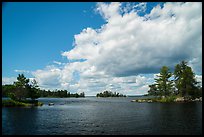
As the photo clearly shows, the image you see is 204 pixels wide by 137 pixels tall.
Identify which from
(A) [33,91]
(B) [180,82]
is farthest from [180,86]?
(A) [33,91]

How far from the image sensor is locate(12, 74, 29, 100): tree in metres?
97.1

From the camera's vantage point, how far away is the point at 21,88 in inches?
3856

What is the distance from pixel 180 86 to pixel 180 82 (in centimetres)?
228

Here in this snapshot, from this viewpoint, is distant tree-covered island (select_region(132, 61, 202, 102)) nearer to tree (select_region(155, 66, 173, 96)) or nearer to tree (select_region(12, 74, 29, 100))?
tree (select_region(155, 66, 173, 96))

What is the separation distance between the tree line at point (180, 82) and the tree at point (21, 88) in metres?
73.8

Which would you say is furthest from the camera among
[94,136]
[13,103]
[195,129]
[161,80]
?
[161,80]

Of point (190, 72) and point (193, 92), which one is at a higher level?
point (190, 72)

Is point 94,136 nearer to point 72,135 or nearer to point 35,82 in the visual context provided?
point 72,135

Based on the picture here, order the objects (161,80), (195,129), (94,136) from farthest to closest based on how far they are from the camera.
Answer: (161,80) < (195,129) < (94,136)

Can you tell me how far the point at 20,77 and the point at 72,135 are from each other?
8154 cm

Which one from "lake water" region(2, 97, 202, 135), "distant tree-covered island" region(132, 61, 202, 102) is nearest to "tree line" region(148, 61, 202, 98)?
"distant tree-covered island" region(132, 61, 202, 102)

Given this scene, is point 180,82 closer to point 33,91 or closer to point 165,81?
point 165,81

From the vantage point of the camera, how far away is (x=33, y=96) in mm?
107812

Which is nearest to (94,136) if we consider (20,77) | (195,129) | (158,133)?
(158,133)
